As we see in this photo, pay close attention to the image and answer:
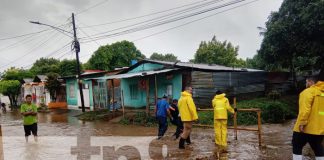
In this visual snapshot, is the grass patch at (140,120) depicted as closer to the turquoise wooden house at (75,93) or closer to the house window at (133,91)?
the house window at (133,91)

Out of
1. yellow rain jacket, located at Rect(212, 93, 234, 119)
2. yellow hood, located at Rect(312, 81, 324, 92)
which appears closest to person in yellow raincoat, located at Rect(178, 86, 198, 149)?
yellow rain jacket, located at Rect(212, 93, 234, 119)

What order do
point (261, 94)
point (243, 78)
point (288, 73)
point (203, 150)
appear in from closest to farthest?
point (203, 150)
point (243, 78)
point (261, 94)
point (288, 73)

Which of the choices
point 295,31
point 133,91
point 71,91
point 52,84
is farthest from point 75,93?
point 295,31

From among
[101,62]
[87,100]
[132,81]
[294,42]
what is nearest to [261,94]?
[294,42]

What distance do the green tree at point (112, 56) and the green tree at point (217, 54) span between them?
984 cm

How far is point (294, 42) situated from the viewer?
20.3 meters

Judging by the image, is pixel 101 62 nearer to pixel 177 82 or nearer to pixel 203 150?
pixel 177 82

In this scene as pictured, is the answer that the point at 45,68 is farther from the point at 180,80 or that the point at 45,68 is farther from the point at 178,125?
the point at 178,125

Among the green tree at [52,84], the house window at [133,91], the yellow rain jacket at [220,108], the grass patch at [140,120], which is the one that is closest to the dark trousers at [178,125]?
the yellow rain jacket at [220,108]

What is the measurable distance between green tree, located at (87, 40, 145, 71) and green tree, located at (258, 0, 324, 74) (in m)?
28.0

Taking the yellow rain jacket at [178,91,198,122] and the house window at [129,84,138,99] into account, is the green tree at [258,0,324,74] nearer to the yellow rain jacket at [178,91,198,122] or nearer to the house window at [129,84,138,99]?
the house window at [129,84,138,99]

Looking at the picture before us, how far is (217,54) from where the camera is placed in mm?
47250

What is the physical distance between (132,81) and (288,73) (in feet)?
43.9

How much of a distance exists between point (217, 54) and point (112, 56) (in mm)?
14802
